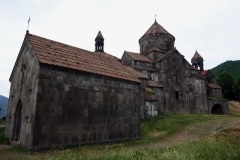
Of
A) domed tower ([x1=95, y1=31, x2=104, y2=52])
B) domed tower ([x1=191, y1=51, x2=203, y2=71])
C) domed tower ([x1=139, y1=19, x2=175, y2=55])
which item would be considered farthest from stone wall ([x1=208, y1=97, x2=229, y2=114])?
domed tower ([x1=95, y1=31, x2=104, y2=52])

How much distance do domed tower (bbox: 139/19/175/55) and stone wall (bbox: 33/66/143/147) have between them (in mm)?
15110

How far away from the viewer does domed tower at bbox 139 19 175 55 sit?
2721cm

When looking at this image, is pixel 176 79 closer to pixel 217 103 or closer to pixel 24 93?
pixel 217 103

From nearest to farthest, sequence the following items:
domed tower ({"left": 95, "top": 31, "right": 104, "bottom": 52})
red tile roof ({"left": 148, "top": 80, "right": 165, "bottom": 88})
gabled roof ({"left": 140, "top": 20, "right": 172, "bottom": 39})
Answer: red tile roof ({"left": 148, "top": 80, "right": 165, "bottom": 88}) → gabled roof ({"left": 140, "top": 20, "right": 172, "bottom": 39}) → domed tower ({"left": 95, "top": 31, "right": 104, "bottom": 52})

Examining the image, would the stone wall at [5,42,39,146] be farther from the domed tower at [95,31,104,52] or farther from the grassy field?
the domed tower at [95,31,104,52]

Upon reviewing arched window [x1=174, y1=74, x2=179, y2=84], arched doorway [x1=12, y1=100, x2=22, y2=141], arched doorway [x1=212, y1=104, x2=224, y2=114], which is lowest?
arched doorway [x1=12, y1=100, x2=22, y2=141]

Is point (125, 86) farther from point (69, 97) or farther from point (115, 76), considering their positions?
point (69, 97)

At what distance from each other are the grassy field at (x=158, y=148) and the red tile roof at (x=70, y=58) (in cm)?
445

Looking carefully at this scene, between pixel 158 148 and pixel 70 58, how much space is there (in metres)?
7.36

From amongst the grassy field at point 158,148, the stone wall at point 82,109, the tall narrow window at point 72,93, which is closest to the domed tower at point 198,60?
the grassy field at point 158,148

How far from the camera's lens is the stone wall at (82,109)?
30.7 ft

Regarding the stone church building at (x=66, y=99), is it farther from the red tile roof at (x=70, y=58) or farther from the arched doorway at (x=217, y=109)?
the arched doorway at (x=217, y=109)

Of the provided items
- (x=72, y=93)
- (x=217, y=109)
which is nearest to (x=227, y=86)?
(x=217, y=109)

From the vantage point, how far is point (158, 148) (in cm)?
914
